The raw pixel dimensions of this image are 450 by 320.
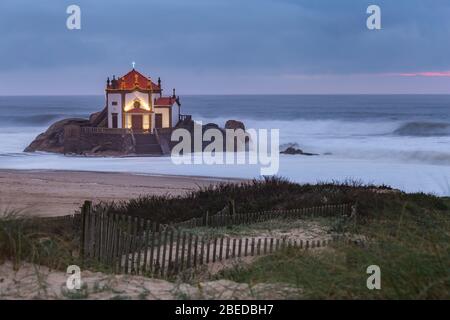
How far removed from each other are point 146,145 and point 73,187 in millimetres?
20173

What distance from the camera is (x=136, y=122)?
5247cm

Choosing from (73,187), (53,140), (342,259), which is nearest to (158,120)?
(53,140)

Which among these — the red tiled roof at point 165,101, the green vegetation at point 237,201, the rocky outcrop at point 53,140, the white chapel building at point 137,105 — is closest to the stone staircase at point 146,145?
the white chapel building at point 137,105

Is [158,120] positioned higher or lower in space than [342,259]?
higher

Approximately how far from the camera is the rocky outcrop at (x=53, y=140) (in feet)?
170

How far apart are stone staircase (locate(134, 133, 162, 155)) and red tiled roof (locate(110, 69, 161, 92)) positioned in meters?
4.66

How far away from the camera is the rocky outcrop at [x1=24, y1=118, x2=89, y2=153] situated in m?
51.9

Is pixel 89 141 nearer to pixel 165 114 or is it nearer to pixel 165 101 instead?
pixel 165 114

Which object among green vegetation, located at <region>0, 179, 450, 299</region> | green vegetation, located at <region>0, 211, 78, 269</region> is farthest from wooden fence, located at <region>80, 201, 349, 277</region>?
green vegetation, located at <region>0, 211, 78, 269</region>

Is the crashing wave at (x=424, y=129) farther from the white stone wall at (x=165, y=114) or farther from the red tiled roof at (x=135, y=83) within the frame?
the red tiled roof at (x=135, y=83)

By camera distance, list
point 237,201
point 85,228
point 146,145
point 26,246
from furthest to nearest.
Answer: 1. point 146,145
2. point 237,201
3. point 85,228
4. point 26,246

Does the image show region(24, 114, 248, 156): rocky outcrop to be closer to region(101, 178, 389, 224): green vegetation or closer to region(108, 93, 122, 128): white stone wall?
region(108, 93, 122, 128): white stone wall

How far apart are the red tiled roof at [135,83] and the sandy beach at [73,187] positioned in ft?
52.4
